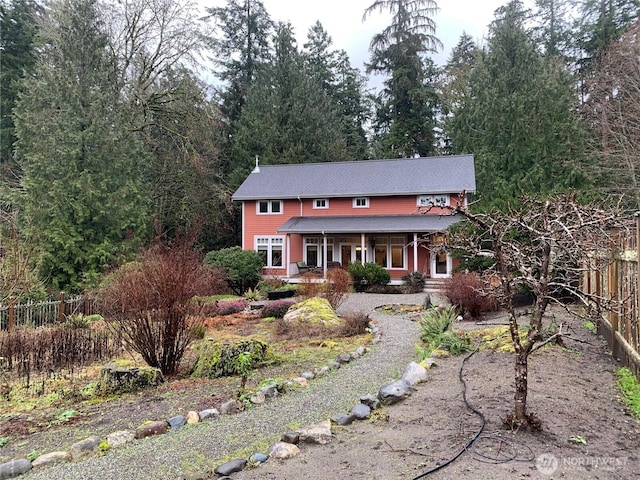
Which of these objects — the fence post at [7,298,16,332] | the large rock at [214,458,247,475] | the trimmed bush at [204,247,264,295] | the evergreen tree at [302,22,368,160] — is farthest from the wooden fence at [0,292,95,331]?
the evergreen tree at [302,22,368,160]

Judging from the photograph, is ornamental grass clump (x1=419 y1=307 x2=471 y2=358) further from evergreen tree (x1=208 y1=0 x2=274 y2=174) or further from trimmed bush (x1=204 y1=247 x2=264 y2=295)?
evergreen tree (x1=208 y1=0 x2=274 y2=174)

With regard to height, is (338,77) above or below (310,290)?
above

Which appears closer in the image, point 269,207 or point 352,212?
point 352,212

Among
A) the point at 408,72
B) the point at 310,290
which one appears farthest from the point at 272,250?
the point at 408,72

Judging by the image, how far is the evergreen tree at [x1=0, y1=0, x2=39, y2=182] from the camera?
963 inches

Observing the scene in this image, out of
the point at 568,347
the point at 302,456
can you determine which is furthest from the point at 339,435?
the point at 568,347

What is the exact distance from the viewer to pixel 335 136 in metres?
32.8

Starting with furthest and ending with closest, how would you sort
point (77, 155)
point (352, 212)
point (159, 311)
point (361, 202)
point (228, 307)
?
point (352, 212) → point (361, 202) → point (77, 155) → point (228, 307) → point (159, 311)

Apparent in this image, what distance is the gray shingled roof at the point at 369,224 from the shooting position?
19.7 meters

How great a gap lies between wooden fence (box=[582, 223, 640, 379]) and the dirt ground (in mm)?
688

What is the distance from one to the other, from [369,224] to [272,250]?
5.96m

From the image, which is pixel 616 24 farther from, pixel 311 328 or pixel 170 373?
pixel 170 373

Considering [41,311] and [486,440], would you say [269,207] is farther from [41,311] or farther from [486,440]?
[486,440]

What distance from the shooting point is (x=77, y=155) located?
1853cm
